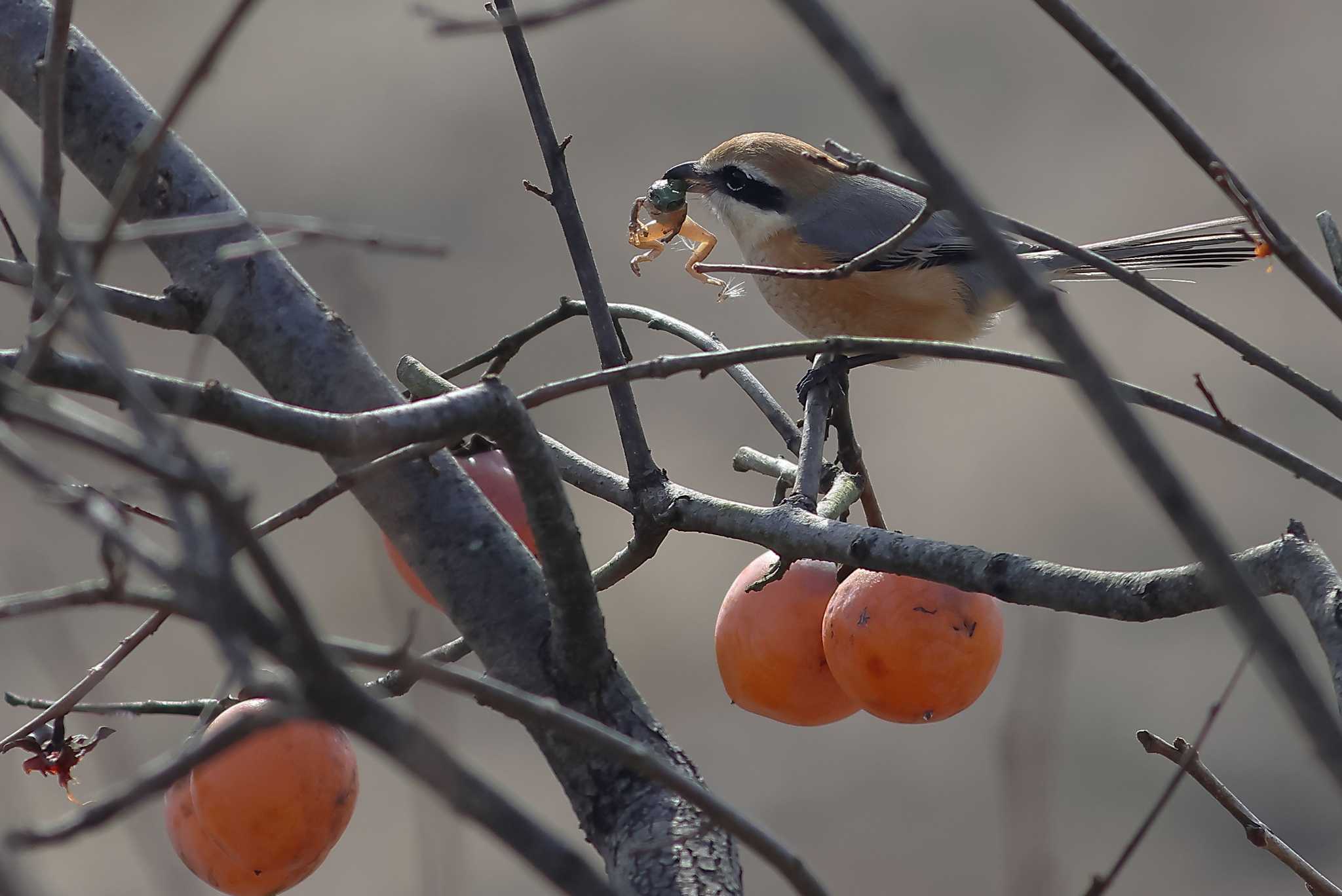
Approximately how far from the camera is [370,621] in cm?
723

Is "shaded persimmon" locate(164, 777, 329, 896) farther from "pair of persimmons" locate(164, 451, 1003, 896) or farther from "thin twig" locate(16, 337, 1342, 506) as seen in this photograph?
"thin twig" locate(16, 337, 1342, 506)

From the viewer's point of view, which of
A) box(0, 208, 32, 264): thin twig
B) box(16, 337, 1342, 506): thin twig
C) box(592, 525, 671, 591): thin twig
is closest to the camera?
box(16, 337, 1342, 506): thin twig

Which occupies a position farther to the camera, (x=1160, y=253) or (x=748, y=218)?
(x=748, y=218)

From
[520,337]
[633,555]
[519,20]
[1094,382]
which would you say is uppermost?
[520,337]

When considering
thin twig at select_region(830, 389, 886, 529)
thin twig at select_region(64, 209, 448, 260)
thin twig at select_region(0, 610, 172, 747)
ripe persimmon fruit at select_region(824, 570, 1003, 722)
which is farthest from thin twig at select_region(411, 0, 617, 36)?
thin twig at select_region(830, 389, 886, 529)

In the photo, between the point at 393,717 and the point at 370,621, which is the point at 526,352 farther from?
the point at 393,717

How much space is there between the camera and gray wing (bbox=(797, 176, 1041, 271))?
3.68 meters

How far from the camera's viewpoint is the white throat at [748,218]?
3.74 m

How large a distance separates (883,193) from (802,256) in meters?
0.34

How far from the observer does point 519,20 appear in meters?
1.03

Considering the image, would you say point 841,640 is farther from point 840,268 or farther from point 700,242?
point 700,242

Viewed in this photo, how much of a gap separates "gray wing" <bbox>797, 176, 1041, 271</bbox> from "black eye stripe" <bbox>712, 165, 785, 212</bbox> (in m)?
0.09

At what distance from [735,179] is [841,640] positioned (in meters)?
2.36

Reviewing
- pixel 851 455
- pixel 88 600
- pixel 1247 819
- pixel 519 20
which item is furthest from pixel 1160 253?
pixel 88 600
